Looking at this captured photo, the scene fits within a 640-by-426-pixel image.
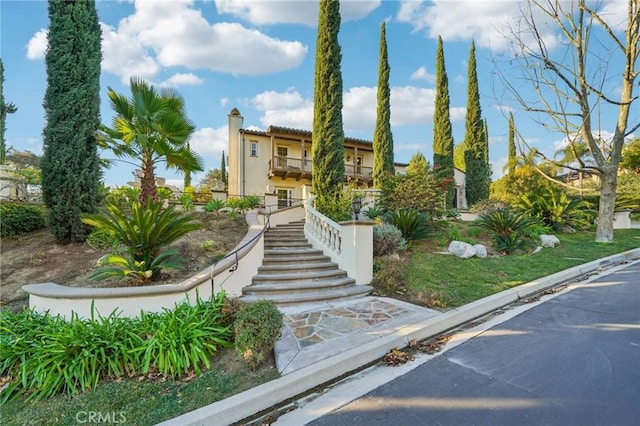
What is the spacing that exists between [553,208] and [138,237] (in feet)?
46.7

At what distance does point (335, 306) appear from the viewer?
16.8 feet

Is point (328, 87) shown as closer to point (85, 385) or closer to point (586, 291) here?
point (586, 291)

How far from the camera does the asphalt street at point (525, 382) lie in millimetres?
2355

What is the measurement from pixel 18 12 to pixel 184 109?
331cm

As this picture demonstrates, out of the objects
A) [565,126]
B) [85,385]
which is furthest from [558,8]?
[85,385]

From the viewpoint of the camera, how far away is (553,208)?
1156 centimetres

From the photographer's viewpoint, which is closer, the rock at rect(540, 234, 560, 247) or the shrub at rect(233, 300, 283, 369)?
the shrub at rect(233, 300, 283, 369)

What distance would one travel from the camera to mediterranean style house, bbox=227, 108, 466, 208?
19234 mm

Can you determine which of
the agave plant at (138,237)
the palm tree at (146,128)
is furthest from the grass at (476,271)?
the palm tree at (146,128)

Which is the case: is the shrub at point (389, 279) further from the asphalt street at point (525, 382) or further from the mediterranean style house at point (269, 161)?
the mediterranean style house at point (269, 161)

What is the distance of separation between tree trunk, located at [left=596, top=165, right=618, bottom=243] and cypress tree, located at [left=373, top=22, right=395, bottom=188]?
9639 millimetres

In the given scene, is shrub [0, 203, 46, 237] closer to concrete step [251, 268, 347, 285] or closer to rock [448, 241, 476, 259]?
concrete step [251, 268, 347, 285]

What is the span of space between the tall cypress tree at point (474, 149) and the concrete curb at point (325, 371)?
16.5 metres

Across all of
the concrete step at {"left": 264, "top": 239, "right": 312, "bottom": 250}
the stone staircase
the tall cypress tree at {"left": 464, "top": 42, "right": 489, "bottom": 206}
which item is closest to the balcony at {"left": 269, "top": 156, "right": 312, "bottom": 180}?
the tall cypress tree at {"left": 464, "top": 42, "right": 489, "bottom": 206}
